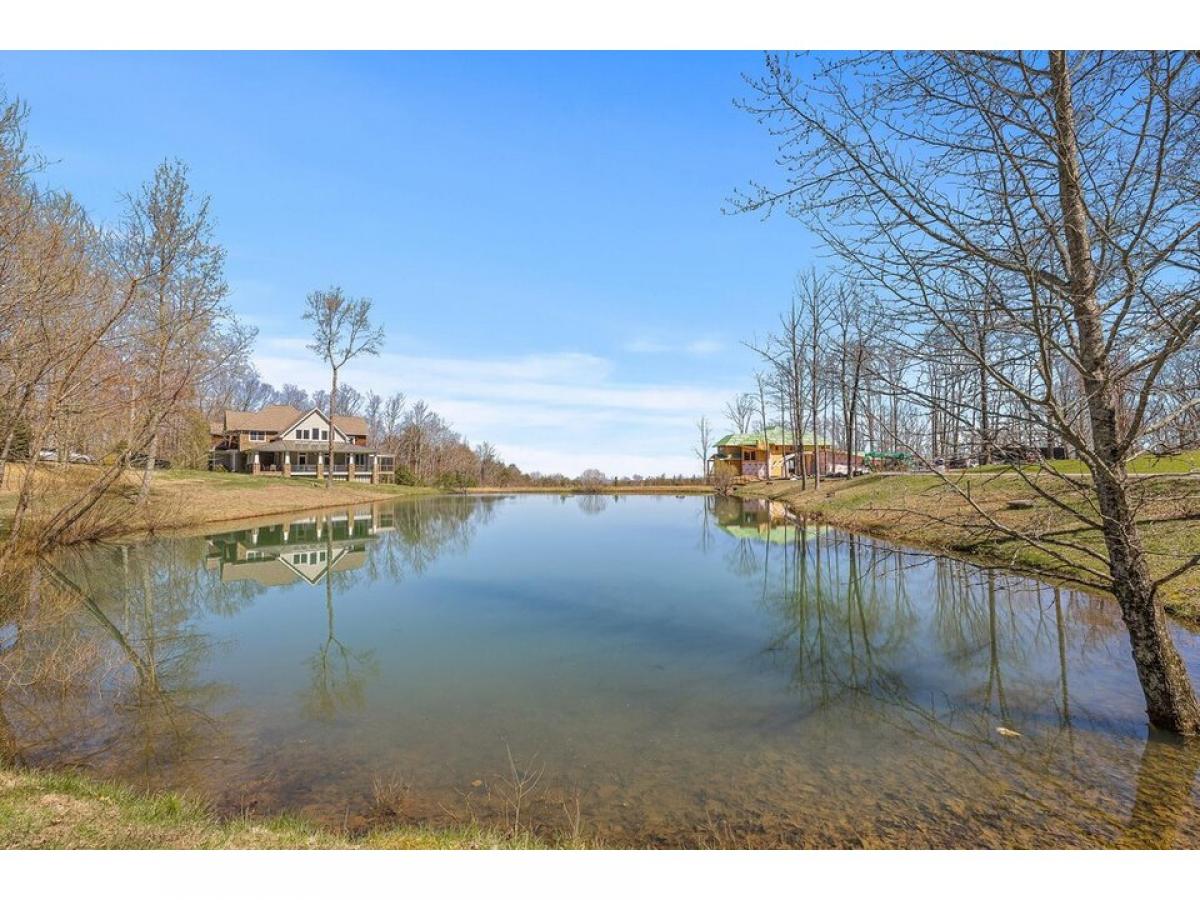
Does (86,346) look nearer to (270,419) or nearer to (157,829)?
(157,829)

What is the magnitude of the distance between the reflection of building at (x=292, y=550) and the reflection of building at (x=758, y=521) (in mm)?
13645

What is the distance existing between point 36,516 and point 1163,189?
68.9 feet

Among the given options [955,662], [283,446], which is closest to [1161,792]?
[955,662]

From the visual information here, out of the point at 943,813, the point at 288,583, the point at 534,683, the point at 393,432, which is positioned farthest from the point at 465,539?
the point at 393,432

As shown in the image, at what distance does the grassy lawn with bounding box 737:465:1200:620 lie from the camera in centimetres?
602

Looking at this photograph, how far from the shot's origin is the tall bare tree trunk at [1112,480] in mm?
4645

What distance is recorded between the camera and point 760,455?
6012 centimetres

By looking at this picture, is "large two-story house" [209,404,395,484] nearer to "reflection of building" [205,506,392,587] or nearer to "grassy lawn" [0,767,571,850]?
"reflection of building" [205,506,392,587]

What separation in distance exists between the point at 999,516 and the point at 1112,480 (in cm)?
1213

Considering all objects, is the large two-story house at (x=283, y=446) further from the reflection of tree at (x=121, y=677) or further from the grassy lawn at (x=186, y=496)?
the reflection of tree at (x=121, y=677)

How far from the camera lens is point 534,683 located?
266 inches

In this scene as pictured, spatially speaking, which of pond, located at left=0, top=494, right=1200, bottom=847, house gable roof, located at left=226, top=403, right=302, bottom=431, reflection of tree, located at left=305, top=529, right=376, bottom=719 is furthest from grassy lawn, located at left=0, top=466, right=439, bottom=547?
house gable roof, located at left=226, top=403, right=302, bottom=431

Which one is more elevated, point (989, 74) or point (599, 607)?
point (989, 74)

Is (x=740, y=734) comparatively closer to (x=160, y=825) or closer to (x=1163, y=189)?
(x=160, y=825)
